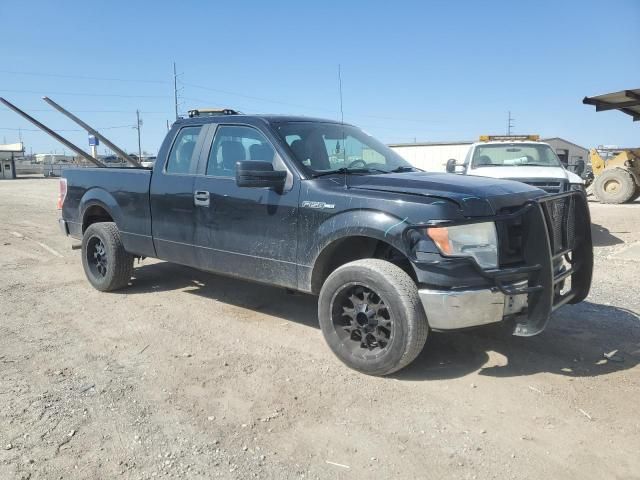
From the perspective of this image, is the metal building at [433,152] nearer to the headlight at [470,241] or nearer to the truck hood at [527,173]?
the truck hood at [527,173]

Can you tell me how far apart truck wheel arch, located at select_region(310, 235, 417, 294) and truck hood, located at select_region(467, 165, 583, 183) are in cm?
551

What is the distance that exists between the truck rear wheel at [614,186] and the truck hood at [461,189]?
1573 centimetres

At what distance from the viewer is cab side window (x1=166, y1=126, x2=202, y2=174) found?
525 centimetres

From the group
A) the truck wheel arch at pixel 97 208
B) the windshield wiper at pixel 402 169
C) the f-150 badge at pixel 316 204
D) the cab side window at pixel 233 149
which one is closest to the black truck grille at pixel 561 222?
the windshield wiper at pixel 402 169

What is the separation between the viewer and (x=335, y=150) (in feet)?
15.9

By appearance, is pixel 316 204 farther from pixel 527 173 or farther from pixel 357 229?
pixel 527 173

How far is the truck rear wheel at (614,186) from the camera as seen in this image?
17.5 m

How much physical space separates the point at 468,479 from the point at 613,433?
1.05 m

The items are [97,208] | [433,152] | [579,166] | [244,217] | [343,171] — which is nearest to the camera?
[343,171]

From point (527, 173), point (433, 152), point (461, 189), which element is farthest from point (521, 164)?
point (433, 152)

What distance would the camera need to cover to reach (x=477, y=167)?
10062mm

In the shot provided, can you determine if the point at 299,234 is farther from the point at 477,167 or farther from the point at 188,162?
the point at 477,167

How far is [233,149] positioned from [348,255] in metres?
1.54

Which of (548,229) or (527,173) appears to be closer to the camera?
(548,229)
